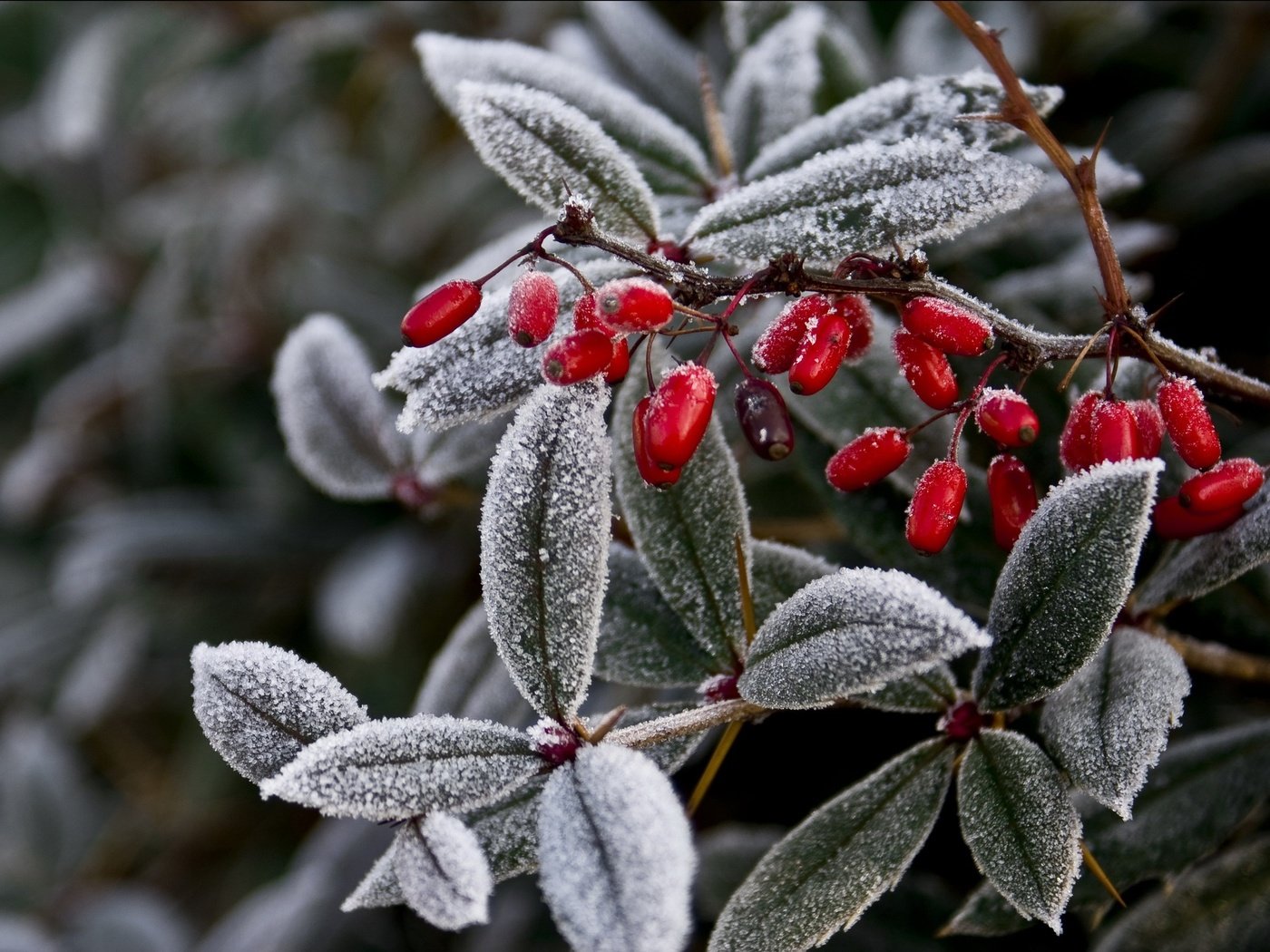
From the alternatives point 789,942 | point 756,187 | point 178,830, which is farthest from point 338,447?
point 178,830

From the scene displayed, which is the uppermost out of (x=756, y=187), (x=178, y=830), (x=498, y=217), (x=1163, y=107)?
(x=756, y=187)

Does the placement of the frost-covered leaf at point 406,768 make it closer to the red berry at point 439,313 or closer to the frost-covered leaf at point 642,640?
the frost-covered leaf at point 642,640

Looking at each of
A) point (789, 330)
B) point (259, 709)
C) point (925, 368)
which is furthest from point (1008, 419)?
point (259, 709)

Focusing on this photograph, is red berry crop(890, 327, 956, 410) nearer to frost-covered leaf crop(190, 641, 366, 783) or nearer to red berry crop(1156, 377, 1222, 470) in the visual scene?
red berry crop(1156, 377, 1222, 470)

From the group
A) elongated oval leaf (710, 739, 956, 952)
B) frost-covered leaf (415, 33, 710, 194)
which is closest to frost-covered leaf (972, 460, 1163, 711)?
elongated oval leaf (710, 739, 956, 952)

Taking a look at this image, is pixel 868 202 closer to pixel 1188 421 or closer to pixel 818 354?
pixel 818 354

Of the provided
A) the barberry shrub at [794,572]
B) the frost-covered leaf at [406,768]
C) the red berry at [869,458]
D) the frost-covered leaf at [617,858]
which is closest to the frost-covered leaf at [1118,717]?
the barberry shrub at [794,572]

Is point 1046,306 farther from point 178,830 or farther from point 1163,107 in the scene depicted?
point 178,830
